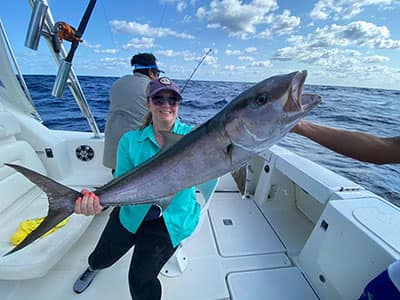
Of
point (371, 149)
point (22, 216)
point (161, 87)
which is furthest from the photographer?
point (22, 216)

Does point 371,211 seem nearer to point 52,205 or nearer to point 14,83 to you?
point 52,205

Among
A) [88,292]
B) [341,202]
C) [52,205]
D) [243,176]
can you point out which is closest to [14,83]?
[52,205]

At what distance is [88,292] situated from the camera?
6.19 ft

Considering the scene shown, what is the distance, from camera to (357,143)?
1229 mm

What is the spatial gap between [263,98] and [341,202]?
1.44 metres

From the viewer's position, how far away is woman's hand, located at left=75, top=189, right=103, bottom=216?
49.5 inches

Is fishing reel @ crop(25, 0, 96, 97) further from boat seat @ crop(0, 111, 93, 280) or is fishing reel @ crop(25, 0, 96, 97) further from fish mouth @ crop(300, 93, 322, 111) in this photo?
fish mouth @ crop(300, 93, 322, 111)

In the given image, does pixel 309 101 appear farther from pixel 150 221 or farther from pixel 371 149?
pixel 150 221

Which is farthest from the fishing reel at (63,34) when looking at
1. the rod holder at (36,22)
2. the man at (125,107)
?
the man at (125,107)

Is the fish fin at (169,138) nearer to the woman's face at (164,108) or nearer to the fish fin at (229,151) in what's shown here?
the fish fin at (229,151)

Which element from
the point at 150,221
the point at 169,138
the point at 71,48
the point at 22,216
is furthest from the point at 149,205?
the point at 71,48

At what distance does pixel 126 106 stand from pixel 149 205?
1300 mm

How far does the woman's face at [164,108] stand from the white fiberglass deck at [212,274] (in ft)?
4.68

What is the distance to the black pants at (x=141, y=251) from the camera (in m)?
1.51
